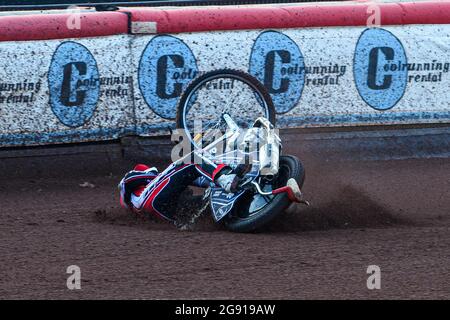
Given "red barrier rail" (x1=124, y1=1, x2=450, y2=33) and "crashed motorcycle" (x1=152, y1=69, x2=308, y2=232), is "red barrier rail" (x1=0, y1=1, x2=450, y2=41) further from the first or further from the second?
"crashed motorcycle" (x1=152, y1=69, x2=308, y2=232)

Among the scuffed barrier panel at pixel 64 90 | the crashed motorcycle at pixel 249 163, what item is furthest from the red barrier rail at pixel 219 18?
the crashed motorcycle at pixel 249 163

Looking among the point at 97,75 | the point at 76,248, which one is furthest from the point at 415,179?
the point at 76,248

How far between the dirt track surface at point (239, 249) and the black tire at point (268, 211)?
3.7 inches

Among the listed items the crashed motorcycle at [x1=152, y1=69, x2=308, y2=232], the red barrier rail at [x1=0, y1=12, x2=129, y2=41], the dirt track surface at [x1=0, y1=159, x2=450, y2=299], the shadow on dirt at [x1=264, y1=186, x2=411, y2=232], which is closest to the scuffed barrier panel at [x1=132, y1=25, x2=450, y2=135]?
the red barrier rail at [x1=0, y1=12, x2=129, y2=41]

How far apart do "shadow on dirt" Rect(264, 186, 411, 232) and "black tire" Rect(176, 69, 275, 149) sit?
2.69ft

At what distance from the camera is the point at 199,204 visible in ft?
23.6

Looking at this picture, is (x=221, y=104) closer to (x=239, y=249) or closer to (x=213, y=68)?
(x=213, y=68)

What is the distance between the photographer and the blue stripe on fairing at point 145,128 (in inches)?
365

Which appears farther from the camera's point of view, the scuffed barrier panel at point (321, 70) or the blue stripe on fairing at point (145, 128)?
the scuffed barrier panel at point (321, 70)

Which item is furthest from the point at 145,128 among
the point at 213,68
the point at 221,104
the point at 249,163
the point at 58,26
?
the point at 249,163

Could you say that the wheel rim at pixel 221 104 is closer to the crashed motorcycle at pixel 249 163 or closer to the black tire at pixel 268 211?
the crashed motorcycle at pixel 249 163

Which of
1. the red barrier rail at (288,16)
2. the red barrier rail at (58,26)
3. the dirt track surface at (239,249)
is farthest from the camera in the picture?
the red barrier rail at (288,16)

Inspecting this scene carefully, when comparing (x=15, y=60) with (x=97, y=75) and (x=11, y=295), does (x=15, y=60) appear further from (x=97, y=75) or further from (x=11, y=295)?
(x=11, y=295)
